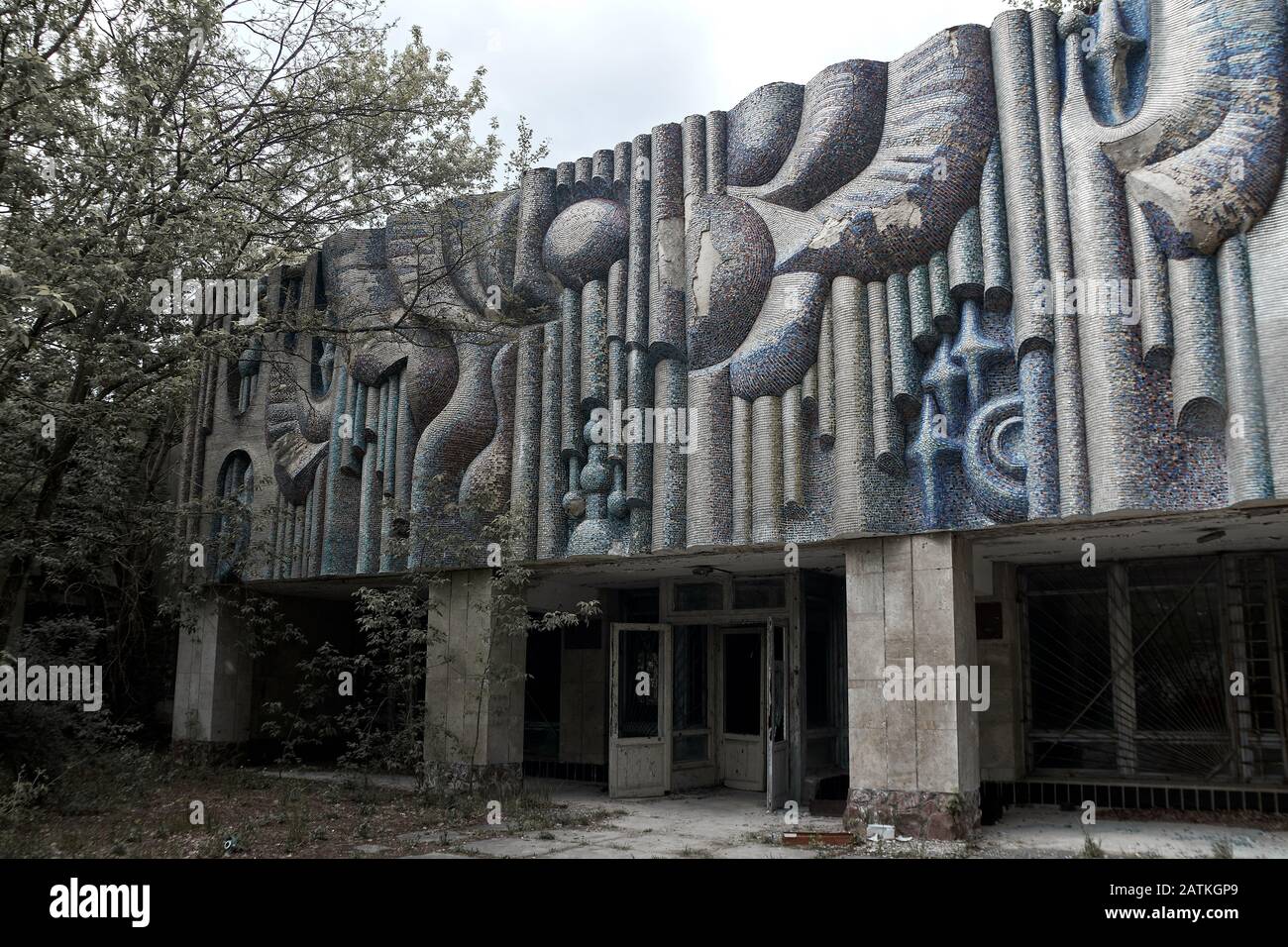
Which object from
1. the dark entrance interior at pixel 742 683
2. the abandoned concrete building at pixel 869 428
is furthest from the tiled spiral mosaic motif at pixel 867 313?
the dark entrance interior at pixel 742 683

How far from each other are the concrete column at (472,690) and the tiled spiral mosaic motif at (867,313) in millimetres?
894

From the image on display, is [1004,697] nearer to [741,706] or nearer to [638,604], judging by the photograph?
[741,706]

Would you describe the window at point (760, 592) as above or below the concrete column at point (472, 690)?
above

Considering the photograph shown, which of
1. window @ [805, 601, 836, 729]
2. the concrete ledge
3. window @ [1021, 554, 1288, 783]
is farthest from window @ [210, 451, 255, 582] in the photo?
window @ [1021, 554, 1288, 783]

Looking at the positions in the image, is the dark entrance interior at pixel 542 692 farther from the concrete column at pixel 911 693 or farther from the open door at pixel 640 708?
the concrete column at pixel 911 693

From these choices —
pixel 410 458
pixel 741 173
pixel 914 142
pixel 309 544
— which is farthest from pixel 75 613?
pixel 914 142

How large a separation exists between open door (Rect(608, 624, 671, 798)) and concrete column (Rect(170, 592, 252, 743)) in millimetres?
7157

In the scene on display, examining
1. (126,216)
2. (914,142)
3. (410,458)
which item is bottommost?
(410,458)

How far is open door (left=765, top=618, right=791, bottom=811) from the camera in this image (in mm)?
13188

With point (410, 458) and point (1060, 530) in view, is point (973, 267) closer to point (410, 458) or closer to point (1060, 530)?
point (1060, 530)

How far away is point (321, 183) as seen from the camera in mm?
14508

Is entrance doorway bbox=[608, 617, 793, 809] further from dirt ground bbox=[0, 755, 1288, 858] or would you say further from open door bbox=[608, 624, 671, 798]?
dirt ground bbox=[0, 755, 1288, 858]

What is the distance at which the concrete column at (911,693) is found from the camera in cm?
1023

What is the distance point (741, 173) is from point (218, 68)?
670 cm
